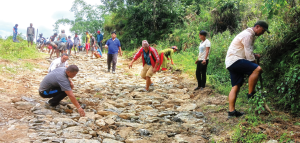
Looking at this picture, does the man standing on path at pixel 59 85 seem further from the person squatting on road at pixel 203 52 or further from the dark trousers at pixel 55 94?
the person squatting on road at pixel 203 52

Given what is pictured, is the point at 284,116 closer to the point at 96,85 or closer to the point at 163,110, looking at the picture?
the point at 163,110

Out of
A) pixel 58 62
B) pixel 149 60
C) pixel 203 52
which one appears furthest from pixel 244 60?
pixel 58 62

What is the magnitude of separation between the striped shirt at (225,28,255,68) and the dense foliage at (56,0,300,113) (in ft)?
2.44

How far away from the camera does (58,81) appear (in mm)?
4102

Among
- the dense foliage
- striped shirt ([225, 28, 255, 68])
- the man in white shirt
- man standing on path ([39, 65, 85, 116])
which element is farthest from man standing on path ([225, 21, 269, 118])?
the man in white shirt

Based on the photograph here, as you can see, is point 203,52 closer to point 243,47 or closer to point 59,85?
point 243,47

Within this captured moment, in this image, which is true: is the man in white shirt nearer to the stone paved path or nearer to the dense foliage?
the stone paved path

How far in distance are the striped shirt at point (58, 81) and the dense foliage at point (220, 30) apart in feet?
12.8

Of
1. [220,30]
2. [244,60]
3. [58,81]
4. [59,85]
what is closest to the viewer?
[244,60]

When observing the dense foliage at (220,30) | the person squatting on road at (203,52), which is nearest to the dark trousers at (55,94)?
the person squatting on road at (203,52)

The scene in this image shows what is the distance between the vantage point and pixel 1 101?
4.27m

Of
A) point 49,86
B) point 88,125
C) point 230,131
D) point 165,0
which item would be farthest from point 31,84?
point 165,0

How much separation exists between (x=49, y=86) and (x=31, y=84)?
8.41ft

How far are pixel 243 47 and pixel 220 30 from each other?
29.0ft
